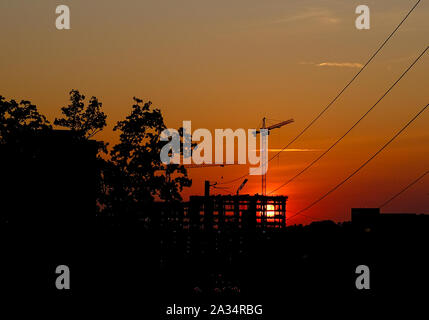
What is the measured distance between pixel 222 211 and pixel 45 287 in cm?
12374

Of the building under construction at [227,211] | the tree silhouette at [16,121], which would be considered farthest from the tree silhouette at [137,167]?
the building under construction at [227,211]

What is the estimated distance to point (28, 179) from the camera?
183ft

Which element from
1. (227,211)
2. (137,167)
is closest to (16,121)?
(137,167)

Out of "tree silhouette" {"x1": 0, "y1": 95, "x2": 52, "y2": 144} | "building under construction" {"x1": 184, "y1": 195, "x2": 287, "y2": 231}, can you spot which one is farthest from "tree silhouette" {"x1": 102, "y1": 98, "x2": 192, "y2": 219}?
"building under construction" {"x1": 184, "y1": 195, "x2": 287, "y2": 231}

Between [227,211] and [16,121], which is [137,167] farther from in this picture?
[227,211]

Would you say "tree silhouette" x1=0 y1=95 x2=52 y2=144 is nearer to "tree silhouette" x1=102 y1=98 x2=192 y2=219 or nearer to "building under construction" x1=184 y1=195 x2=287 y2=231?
"tree silhouette" x1=102 y1=98 x2=192 y2=219

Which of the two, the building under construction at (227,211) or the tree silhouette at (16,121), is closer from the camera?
the tree silhouette at (16,121)

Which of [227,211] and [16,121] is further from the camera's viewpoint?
[227,211]

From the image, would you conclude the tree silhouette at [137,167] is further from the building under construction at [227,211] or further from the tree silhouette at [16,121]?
the building under construction at [227,211]

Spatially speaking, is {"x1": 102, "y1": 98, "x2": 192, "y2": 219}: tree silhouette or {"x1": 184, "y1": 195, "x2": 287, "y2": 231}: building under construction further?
{"x1": 184, "y1": 195, "x2": 287, "y2": 231}: building under construction
